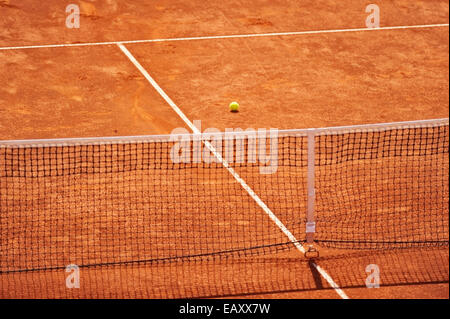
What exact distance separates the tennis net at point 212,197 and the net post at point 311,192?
3 cm

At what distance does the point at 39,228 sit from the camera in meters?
10.4

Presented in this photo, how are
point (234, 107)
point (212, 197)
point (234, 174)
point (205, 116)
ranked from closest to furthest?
point (212, 197) → point (234, 174) → point (205, 116) → point (234, 107)

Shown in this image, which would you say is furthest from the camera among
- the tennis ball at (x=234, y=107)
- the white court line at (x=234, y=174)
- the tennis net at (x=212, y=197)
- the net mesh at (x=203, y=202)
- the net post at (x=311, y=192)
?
the tennis ball at (x=234, y=107)

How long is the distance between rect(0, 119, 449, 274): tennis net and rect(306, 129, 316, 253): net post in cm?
3

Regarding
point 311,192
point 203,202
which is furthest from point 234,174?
point 311,192

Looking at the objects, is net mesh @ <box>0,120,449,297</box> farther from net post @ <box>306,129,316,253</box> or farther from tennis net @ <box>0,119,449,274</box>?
net post @ <box>306,129,316,253</box>

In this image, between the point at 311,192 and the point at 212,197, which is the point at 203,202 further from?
the point at 311,192

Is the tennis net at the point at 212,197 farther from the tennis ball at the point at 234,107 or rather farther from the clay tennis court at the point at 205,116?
the tennis ball at the point at 234,107

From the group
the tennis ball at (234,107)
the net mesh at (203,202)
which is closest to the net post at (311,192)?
the net mesh at (203,202)

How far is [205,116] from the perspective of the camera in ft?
44.5

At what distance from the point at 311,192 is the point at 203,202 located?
5.93ft

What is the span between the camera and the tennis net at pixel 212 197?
10.1m

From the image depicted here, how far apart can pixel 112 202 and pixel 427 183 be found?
4.49 m

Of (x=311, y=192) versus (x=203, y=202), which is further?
(x=203, y=202)
